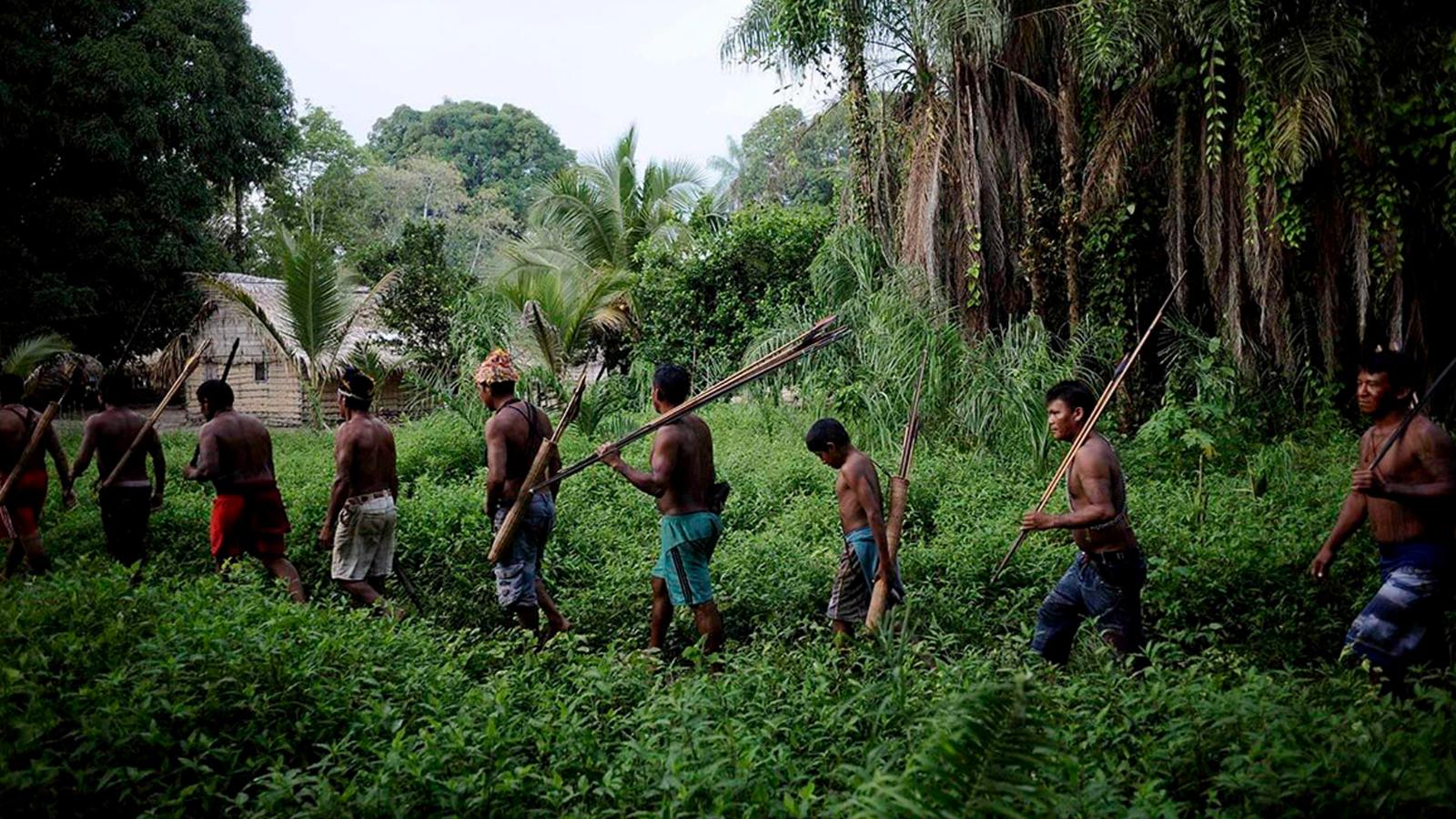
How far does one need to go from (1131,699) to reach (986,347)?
9085mm

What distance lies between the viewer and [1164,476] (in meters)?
10.2

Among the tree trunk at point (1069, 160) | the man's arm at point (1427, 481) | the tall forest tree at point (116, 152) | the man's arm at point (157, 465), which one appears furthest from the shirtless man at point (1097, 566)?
the tall forest tree at point (116, 152)

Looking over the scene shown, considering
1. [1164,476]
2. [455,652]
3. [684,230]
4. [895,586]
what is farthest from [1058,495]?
[684,230]

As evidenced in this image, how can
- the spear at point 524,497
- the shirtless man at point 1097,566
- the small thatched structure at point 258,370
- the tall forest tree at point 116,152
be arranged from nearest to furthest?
the shirtless man at point 1097,566
the spear at point 524,497
the tall forest tree at point 116,152
the small thatched structure at point 258,370

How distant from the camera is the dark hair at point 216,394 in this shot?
7762 mm

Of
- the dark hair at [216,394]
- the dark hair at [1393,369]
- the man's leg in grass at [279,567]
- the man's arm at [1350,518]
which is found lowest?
the man's leg in grass at [279,567]

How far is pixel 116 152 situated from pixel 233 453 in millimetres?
16588

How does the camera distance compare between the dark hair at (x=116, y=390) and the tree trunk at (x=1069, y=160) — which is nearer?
the dark hair at (x=116, y=390)

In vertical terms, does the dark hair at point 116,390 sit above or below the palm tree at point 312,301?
below

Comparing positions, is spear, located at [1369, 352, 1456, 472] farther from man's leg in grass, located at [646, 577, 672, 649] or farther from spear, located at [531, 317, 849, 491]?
man's leg in grass, located at [646, 577, 672, 649]

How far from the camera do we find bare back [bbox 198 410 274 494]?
7645 millimetres

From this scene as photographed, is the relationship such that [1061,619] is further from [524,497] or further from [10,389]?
[10,389]

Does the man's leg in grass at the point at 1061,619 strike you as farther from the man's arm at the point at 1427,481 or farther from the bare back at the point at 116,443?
the bare back at the point at 116,443

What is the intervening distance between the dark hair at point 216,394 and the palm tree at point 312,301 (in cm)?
1038
